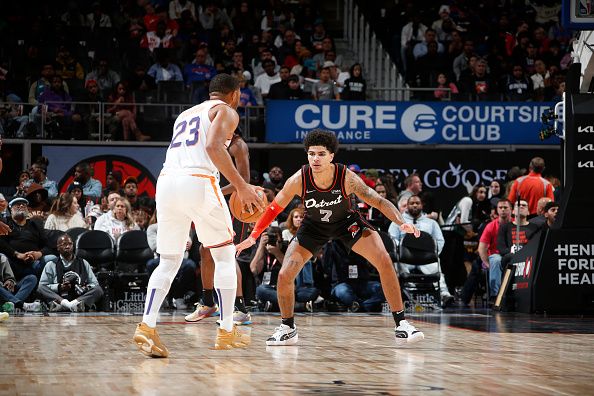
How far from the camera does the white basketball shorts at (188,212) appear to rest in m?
7.20

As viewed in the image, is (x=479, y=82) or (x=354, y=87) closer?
(x=354, y=87)

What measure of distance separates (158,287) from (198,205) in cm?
64

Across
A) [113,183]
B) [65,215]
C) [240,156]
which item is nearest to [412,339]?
[240,156]

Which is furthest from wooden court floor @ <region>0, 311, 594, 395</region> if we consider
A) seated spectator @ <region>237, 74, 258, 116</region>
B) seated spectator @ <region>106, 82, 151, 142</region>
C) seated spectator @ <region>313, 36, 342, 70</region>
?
seated spectator @ <region>313, 36, 342, 70</region>

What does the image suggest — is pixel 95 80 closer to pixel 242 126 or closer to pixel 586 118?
pixel 242 126

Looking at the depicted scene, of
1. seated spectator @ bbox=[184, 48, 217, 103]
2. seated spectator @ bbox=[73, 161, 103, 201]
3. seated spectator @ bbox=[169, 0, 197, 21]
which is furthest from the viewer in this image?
seated spectator @ bbox=[169, 0, 197, 21]

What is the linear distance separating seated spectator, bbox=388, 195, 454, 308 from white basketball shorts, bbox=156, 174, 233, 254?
7496 millimetres

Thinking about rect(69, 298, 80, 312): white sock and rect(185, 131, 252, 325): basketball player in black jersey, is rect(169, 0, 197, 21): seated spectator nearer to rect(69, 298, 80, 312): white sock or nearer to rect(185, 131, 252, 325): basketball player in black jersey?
rect(69, 298, 80, 312): white sock

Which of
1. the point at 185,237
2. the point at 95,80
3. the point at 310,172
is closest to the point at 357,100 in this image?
the point at 95,80

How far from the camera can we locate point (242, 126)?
1819cm

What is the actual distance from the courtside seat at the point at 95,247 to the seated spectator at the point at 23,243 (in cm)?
46

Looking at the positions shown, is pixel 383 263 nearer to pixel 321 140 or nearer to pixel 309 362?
pixel 321 140

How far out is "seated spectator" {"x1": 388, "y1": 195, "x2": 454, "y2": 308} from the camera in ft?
47.9

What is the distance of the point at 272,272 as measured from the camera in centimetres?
1360
